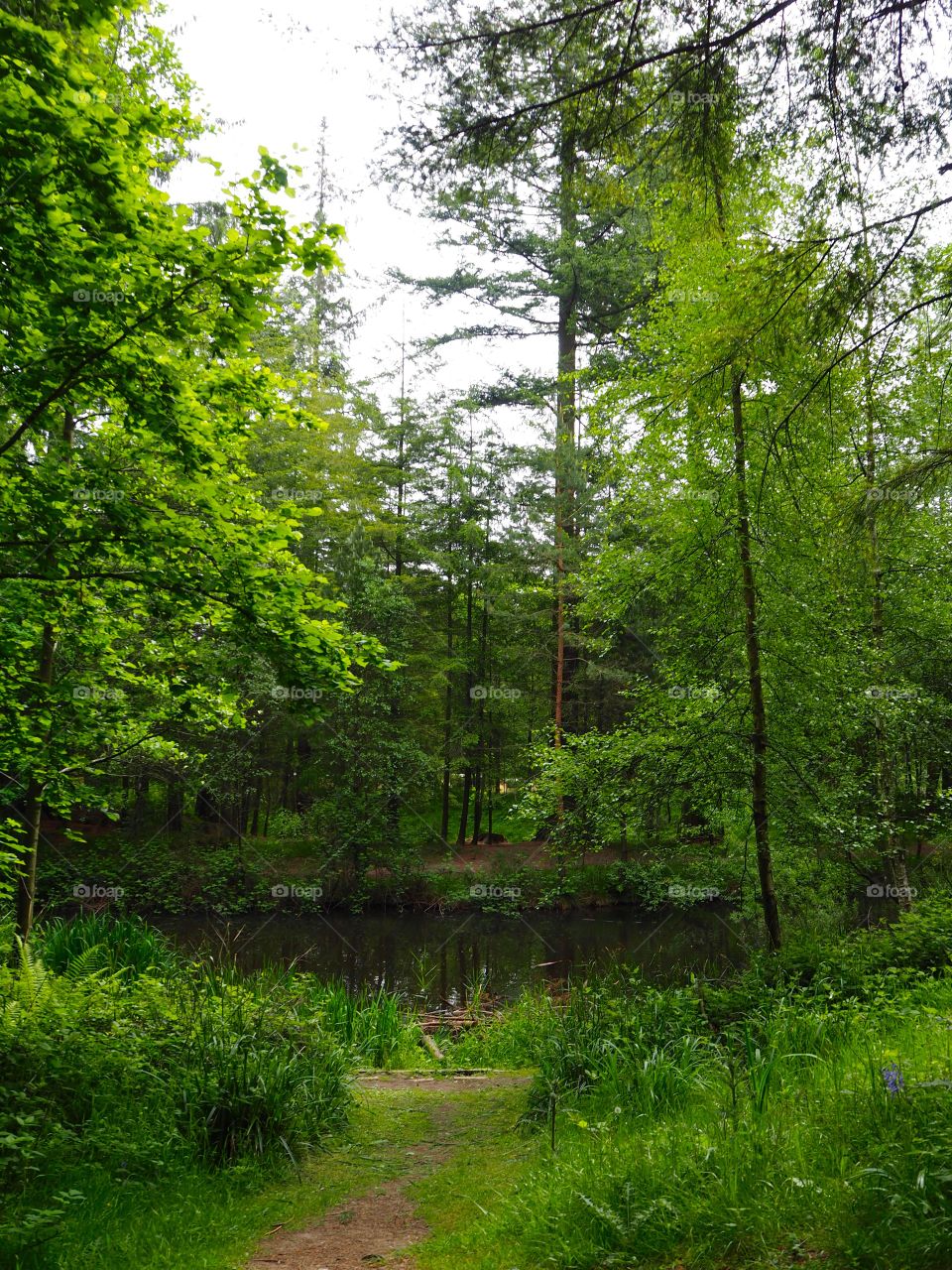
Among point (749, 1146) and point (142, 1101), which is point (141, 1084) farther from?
point (749, 1146)

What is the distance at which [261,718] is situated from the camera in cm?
2016

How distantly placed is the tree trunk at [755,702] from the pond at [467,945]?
10.2 feet

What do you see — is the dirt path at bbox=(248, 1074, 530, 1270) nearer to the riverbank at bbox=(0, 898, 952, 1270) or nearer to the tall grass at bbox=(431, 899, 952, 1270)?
the riverbank at bbox=(0, 898, 952, 1270)

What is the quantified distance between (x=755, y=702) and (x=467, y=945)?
438 inches

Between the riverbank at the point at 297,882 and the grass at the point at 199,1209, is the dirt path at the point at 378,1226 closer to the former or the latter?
the grass at the point at 199,1209

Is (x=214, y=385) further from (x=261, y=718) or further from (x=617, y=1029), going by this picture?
(x=261, y=718)

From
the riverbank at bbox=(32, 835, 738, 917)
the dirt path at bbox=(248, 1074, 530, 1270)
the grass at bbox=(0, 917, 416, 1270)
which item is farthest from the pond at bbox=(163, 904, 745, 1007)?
the grass at bbox=(0, 917, 416, 1270)

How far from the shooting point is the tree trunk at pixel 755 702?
709cm

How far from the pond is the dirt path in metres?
5.45

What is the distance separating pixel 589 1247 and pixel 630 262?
14.7m

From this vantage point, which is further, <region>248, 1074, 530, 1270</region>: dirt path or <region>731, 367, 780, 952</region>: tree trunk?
<region>731, 367, 780, 952</region>: tree trunk

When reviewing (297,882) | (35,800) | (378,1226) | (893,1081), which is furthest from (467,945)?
(893,1081)

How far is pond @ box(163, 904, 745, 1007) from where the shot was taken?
42.3 feet

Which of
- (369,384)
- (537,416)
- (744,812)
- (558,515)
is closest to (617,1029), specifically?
(744,812)
